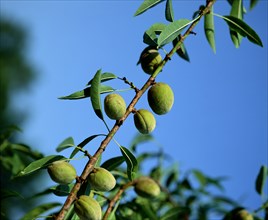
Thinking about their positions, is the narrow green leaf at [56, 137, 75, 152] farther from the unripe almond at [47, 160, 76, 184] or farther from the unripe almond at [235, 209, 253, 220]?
the unripe almond at [235, 209, 253, 220]

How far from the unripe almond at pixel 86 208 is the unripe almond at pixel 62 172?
0.06 metres

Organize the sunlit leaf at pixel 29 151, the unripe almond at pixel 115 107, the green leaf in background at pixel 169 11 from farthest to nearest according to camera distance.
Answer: the sunlit leaf at pixel 29 151 → the green leaf in background at pixel 169 11 → the unripe almond at pixel 115 107

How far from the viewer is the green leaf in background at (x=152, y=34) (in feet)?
4.60

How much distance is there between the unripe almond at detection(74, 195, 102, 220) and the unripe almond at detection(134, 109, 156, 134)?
0.25m

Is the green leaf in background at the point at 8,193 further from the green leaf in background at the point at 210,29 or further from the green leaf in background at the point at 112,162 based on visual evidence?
the green leaf in background at the point at 210,29

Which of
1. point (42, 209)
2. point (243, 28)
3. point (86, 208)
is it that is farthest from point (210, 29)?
point (42, 209)

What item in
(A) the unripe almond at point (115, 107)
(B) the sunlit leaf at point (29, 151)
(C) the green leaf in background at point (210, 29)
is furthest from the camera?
(B) the sunlit leaf at point (29, 151)

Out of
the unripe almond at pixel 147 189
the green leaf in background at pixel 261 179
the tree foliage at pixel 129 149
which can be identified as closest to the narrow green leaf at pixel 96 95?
the tree foliage at pixel 129 149

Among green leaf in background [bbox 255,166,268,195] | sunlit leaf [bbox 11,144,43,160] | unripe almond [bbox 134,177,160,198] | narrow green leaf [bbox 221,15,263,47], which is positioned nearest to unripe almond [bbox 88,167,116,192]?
unripe almond [bbox 134,177,160,198]

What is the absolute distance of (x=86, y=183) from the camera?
1316mm

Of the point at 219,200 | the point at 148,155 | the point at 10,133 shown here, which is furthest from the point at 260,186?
the point at 10,133

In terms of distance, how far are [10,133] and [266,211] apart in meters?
1.18

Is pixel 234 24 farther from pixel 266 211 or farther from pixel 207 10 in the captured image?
pixel 266 211

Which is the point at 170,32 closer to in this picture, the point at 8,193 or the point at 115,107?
the point at 115,107
